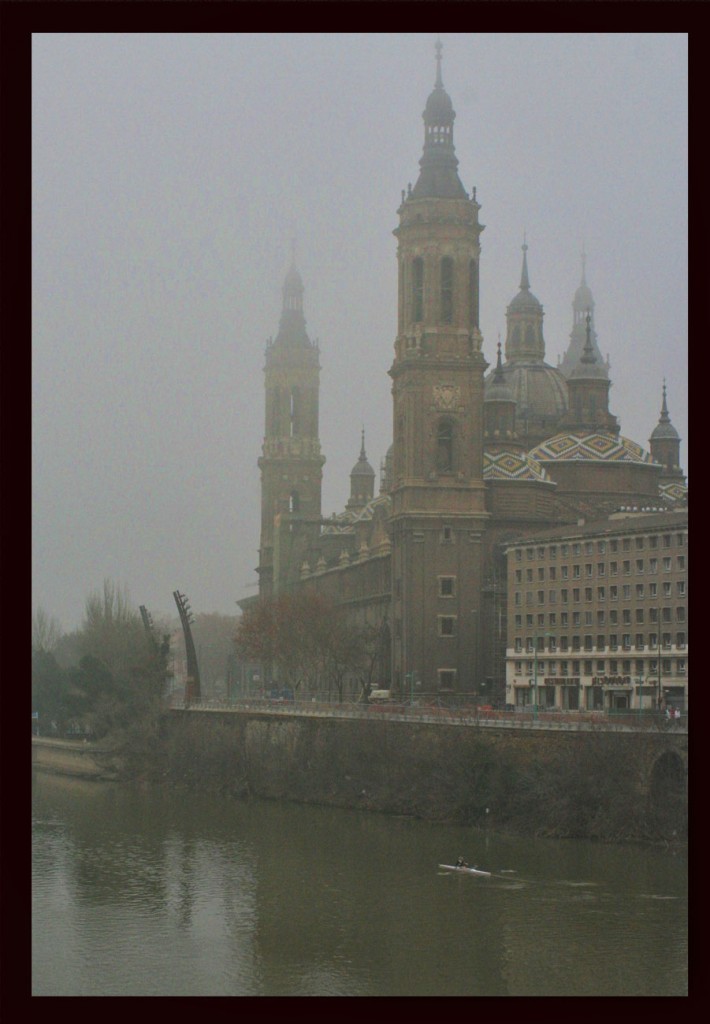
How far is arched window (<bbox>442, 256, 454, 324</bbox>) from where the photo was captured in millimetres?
76000

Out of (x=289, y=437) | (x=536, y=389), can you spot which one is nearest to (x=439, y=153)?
(x=536, y=389)

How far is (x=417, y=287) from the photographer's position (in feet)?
251

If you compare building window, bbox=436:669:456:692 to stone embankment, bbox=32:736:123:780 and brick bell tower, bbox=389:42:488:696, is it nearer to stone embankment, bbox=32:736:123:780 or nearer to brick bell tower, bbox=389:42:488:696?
brick bell tower, bbox=389:42:488:696

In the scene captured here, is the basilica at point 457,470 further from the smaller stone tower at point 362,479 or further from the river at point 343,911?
the smaller stone tower at point 362,479

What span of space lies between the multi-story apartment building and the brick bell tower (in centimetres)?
349

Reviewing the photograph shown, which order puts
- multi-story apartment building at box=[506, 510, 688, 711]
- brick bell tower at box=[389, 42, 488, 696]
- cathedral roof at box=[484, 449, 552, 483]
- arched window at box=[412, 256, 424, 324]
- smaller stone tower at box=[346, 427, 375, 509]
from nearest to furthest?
multi-story apartment building at box=[506, 510, 688, 711] → brick bell tower at box=[389, 42, 488, 696] → arched window at box=[412, 256, 424, 324] → cathedral roof at box=[484, 449, 552, 483] → smaller stone tower at box=[346, 427, 375, 509]

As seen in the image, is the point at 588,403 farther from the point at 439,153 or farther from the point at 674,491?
the point at 439,153

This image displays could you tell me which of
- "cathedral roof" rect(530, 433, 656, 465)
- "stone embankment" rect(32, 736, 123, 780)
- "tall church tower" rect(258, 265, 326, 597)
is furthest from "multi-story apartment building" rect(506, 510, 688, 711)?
"tall church tower" rect(258, 265, 326, 597)

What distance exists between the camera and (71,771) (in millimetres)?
71938

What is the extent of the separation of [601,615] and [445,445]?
14.5 metres

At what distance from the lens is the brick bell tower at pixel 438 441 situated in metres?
73.9
